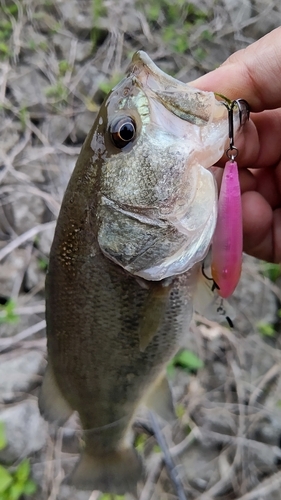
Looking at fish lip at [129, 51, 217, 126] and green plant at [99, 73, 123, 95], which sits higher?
green plant at [99, 73, 123, 95]

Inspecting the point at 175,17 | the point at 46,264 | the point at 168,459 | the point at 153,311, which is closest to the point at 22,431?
the point at 168,459

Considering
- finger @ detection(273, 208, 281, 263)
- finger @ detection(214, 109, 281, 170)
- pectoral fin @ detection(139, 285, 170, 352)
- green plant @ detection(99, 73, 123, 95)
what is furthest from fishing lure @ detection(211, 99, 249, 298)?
green plant @ detection(99, 73, 123, 95)

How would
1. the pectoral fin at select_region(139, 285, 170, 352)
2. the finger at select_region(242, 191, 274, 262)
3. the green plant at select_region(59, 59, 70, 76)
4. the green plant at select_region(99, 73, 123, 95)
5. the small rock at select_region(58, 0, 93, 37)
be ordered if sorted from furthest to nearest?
the small rock at select_region(58, 0, 93, 37)
the green plant at select_region(59, 59, 70, 76)
the green plant at select_region(99, 73, 123, 95)
the finger at select_region(242, 191, 274, 262)
the pectoral fin at select_region(139, 285, 170, 352)

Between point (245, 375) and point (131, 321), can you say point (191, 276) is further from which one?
point (245, 375)

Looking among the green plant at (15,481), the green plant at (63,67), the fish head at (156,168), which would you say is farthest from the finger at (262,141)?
the green plant at (63,67)

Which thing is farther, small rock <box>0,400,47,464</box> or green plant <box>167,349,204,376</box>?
green plant <box>167,349,204,376</box>

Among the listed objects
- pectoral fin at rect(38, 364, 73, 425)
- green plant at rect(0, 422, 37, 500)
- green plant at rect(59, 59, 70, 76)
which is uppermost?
green plant at rect(59, 59, 70, 76)

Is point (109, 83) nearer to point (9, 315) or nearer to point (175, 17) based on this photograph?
point (175, 17)

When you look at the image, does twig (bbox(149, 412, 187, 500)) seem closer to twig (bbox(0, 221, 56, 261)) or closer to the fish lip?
twig (bbox(0, 221, 56, 261))
